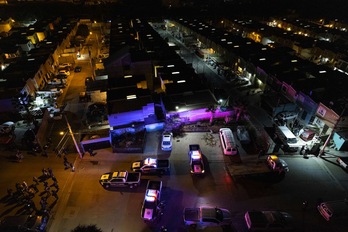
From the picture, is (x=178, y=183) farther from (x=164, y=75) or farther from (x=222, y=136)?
(x=164, y=75)

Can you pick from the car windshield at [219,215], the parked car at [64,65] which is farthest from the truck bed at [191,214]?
the parked car at [64,65]

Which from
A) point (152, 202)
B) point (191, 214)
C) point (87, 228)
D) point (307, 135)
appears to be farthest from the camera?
Answer: point (307, 135)

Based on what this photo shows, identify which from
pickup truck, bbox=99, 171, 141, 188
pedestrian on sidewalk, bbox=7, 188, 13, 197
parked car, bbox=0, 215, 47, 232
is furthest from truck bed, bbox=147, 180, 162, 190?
pedestrian on sidewalk, bbox=7, 188, 13, 197

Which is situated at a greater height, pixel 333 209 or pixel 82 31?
pixel 82 31

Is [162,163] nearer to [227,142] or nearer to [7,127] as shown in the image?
[227,142]

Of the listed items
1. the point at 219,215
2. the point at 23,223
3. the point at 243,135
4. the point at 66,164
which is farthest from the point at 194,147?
the point at 23,223
